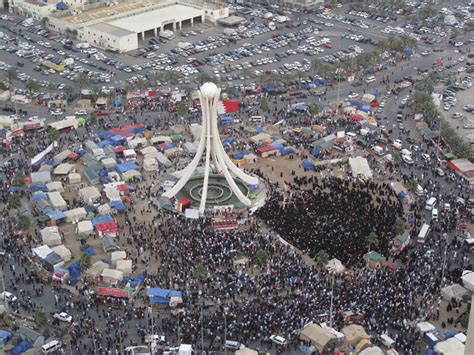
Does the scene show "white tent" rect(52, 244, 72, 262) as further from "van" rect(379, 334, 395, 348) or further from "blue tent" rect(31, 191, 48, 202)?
"van" rect(379, 334, 395, 348)

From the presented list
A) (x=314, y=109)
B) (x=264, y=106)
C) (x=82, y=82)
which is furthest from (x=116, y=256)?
(x=82, y=82)

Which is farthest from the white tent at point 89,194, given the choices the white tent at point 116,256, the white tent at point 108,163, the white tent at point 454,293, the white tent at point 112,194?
the white tent at point 454,293

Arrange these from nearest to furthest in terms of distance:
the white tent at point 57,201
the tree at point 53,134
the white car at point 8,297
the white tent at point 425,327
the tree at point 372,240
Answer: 1. the white tent at point 425,327
2. the white car at point 8,297
3. the tree at point 372,240
4. the white tent at point 57,201
5. the tree at point 53,134

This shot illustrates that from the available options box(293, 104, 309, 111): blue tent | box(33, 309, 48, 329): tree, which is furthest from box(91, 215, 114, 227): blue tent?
box(293, 104, 309, 111): blue tent

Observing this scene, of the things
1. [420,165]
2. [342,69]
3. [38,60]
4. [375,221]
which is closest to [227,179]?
[375,221]

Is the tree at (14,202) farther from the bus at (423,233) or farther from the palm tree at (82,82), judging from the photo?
the bus at (423,233)

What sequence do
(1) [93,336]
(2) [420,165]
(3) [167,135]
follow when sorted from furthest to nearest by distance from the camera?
(3) [167,135], (2) [420,165], (1) [93,336]

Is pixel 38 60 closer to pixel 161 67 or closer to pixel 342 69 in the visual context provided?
pixel 161 67
